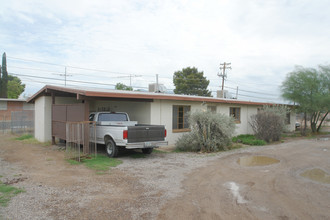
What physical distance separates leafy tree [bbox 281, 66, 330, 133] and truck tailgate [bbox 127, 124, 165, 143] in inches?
551

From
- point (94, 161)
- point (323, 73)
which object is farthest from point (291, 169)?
point (323, 73)

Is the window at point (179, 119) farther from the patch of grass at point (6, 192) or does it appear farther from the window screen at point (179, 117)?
the patch of grass at point (6, 192)

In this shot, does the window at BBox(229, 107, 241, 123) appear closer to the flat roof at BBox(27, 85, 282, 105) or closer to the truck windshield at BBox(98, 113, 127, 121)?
the flat roof at BBox(27, 85, 282, 105)

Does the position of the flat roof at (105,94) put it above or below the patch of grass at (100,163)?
above

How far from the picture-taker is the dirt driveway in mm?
4551

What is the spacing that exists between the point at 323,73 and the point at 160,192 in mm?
18890

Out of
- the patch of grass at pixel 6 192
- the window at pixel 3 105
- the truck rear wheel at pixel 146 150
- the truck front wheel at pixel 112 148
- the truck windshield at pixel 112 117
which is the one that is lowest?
the patch of grass at pixel 6 192

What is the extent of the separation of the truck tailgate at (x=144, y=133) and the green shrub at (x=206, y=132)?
7.25 feet

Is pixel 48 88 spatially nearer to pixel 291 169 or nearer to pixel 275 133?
pixel 291 169

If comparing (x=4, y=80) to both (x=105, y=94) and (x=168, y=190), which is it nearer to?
(x=105, y=94)

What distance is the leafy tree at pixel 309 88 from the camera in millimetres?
18797

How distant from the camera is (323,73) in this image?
1939 centimetres

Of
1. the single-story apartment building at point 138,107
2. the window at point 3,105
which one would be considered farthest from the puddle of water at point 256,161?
the window at point 3,105

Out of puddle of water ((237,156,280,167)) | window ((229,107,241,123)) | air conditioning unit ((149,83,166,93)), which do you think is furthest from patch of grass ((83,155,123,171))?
window ((229,107,241,123))
